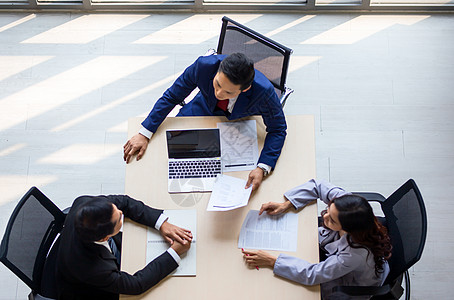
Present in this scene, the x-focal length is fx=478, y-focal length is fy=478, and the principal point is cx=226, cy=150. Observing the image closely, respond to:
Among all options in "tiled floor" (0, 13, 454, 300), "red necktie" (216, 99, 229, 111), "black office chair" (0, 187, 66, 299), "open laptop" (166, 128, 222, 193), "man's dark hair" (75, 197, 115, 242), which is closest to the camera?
"man's dark hair" (75, 197, 115, 242)

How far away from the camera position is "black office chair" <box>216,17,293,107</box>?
8.11 feet

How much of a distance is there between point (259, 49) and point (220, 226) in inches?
38.0

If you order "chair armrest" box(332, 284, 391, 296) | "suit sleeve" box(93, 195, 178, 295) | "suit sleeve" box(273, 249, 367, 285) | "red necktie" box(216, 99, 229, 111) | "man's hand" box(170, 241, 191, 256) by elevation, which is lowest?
"chair armrest" box(332, 284, 391, 296)

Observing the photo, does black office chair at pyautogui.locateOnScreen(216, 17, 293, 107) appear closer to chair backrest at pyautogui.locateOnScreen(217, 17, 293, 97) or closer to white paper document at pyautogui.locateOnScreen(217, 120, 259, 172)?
chair backrest at pyautogui.locateOnScreen(217, 17, 293, 97)

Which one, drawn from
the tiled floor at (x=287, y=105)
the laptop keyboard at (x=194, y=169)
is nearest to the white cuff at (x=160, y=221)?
the laptop keyboard at (x=194, y=169)

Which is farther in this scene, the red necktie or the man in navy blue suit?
the red necktie

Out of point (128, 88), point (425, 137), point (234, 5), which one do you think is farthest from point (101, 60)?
point (425, 137)

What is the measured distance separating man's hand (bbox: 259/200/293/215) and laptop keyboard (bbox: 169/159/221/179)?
0.29 m

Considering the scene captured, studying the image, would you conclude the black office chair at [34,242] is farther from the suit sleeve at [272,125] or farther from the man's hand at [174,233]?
the suit sleeve at [272,125]

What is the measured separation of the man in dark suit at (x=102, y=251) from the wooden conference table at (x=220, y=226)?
7 centimetres

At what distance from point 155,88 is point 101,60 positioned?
470mm

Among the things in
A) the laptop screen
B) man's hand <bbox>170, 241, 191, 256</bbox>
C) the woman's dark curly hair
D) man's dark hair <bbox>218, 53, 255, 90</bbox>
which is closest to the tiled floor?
the laptop screen

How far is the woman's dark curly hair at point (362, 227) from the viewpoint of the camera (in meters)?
2.00

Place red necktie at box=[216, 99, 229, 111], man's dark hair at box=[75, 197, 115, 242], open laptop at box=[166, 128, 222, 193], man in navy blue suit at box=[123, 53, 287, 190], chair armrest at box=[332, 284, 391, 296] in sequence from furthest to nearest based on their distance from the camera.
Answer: red necktie at box=[216, 99, 229, 111], open laptop at box=[166, 128, 222, 193], man in navy blue suit at box=[123, 53, 287, 190], chair armrest at box=[332, 284, 391, 296], man's dark hair at box=[75, 197, 115, 242]
